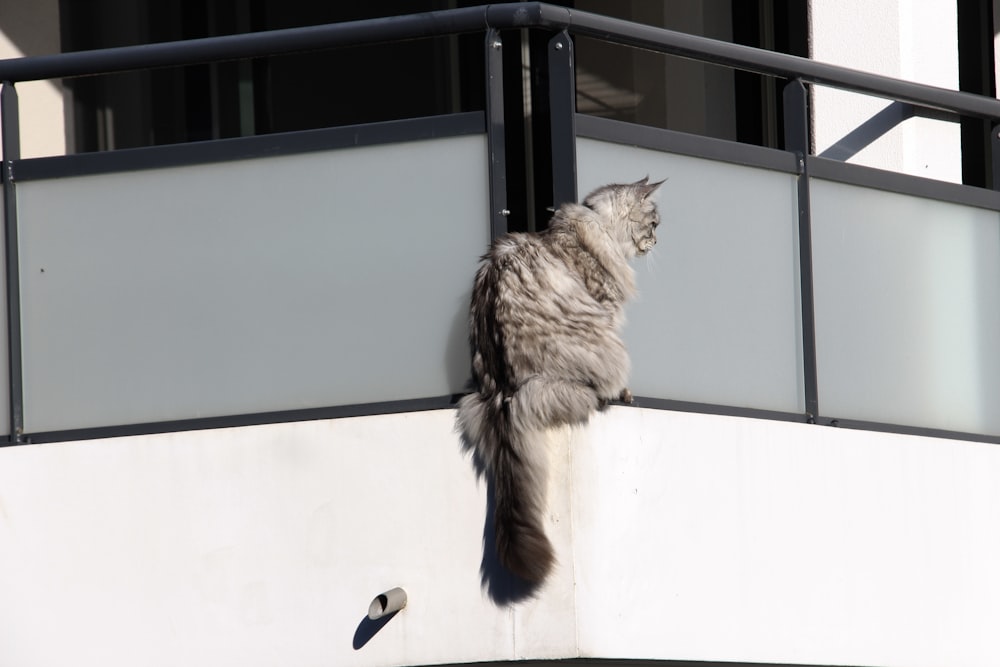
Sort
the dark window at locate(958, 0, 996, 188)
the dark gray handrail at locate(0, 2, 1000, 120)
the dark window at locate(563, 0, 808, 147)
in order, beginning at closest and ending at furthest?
the dark gray handrail at locate(0, 2, 1000, 120) < the dark window at locate(958, 0, 996, 188) < the dark window at locate(563, 0, 808, 147)

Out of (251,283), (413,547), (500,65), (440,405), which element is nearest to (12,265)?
(251,283)

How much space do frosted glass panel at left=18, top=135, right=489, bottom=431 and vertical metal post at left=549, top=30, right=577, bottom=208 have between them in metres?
0.29

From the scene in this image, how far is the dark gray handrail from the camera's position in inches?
235

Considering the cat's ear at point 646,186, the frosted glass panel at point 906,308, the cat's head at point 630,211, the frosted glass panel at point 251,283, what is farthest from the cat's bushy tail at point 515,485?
the frosted glass panel at point 906,308

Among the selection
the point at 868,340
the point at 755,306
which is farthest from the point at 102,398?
the point at 868,340

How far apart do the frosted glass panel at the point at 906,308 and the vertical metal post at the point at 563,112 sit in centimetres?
128

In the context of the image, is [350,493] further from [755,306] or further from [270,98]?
[270,98]

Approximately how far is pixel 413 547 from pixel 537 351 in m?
0.86

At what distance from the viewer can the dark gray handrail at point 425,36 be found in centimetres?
596

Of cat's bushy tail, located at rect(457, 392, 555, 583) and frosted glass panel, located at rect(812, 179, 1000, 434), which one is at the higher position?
frosted glass panel, located at rect(812, 179, 1000, 434)

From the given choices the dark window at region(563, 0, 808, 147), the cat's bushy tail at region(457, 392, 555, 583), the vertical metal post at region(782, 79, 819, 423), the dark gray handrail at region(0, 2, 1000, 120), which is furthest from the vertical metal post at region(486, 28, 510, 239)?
the dark window at region(563, 0, 808, 147)

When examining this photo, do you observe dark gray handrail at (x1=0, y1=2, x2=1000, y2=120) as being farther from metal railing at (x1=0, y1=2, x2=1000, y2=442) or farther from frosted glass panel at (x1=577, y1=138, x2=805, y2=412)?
frosted glass panel at (x1=577, y1=138, x2=805, y2=412)

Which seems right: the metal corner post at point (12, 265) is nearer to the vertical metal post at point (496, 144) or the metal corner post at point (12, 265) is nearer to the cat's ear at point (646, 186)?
the vertical metal post at point (496, 144)

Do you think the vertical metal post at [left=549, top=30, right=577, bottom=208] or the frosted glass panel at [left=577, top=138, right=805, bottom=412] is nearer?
the vertical metal post at [left=549, top=30, right=577, bottom=208]
